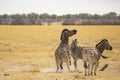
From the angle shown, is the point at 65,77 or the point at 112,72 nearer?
the point at 65,77

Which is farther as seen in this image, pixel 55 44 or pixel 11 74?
pixel 55 44

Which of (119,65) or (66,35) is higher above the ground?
(66,35)

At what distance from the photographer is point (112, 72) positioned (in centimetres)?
2033

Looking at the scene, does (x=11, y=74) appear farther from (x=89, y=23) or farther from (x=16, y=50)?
(x=89, y=23)

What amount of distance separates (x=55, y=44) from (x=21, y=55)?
10196 mm

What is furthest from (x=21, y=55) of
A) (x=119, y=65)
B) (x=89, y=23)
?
(x=89, y=23)

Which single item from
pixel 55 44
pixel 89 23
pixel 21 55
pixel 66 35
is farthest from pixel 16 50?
pixel 89 23

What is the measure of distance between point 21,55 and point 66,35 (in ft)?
29.3

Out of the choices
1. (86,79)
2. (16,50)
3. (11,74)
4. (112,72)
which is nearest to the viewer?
(86,79)

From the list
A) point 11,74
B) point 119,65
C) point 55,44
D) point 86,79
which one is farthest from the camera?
point 55,44

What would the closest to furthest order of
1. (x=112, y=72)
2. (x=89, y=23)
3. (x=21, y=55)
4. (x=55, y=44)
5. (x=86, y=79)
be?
(x=86, y=79), (x=112, y=72), (x=21, y=55), (x=55, y=44), (x=89, y=23)

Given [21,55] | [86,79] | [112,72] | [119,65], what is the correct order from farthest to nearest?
[21,55]
[119,65]
[112,72]
[86,79]

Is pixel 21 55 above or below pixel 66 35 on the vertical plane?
below

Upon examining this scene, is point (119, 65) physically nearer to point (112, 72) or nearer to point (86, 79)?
point (112, 72)
